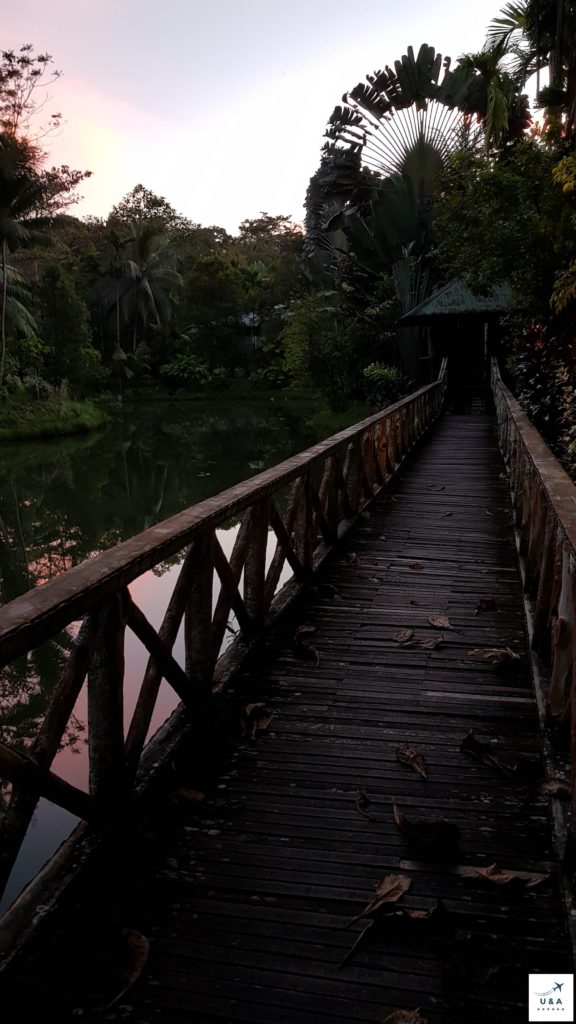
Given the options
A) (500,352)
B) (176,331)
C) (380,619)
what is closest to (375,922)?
(380,619)

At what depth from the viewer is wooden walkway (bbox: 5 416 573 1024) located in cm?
223

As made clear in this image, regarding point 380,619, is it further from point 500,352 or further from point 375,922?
point 500,352

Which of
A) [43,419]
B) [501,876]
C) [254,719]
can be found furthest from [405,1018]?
[43,419]

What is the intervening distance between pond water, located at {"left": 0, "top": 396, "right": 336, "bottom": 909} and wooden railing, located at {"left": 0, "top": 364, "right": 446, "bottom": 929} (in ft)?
8.54

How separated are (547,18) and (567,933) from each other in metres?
16.4

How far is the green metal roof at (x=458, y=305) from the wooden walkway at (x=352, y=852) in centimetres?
1785

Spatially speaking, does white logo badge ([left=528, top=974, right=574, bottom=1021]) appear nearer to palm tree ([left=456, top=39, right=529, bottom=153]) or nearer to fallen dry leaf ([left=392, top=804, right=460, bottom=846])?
fallen dry leaf ([left=392, top=804, right=460, bottom=846])

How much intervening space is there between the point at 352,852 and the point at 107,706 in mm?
997

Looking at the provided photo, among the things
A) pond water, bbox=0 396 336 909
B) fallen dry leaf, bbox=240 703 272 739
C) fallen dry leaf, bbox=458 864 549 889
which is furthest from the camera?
pond water, bbox=0 396 336 909

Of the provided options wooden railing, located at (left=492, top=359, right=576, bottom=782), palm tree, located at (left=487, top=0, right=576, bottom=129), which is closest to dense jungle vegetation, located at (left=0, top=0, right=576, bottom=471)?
palm tree, located at (left=487, top=0, right=576, bottom=129)

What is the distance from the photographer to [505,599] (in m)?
5.89

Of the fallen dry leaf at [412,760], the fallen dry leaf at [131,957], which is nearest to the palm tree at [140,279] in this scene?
the fallen dry leaf at [412,760]

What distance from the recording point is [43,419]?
33.0 meters

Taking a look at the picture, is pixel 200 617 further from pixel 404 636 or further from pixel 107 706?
pixel 404 636
